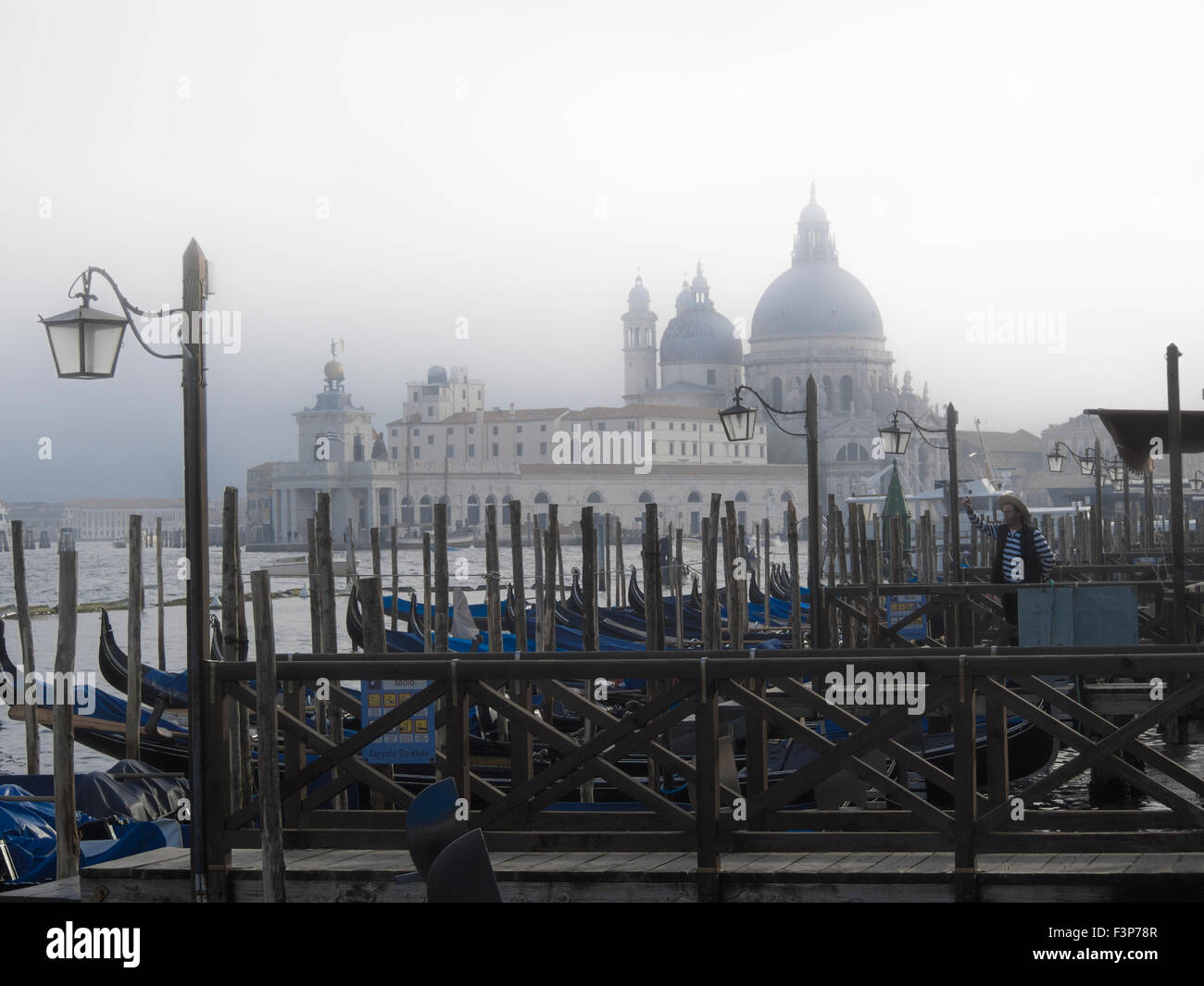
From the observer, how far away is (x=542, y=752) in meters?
6.51

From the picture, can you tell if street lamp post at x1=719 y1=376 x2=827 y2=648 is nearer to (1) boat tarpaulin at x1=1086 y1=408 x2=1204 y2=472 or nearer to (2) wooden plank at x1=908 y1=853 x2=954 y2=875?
(1) boat tarpaulin at x1=1086 y1=408 x2=1204 y2=472

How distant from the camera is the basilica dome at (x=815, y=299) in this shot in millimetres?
66812

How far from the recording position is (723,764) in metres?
3.99

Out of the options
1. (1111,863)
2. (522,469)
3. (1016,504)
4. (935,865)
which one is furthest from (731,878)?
(522,469)

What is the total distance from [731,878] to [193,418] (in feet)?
5.41

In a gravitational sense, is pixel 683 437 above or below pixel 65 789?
above

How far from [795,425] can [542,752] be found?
195ft

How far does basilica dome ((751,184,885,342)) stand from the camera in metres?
66.8

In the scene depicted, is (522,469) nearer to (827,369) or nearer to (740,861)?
(827,369)

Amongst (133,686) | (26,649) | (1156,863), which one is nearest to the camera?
(1156,863)

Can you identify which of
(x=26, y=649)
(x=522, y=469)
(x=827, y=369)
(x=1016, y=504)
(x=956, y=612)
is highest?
(x=827, y=369)

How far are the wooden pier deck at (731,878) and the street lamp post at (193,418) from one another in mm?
170

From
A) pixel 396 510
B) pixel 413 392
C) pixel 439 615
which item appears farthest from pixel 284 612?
pixel 413 392
